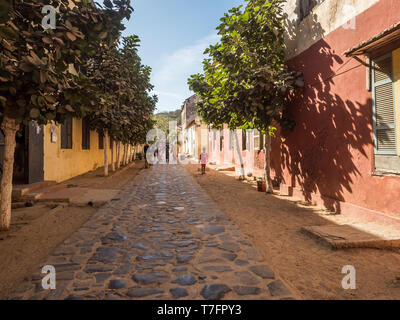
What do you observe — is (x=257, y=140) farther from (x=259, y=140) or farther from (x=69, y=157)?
(x=69, y=157)

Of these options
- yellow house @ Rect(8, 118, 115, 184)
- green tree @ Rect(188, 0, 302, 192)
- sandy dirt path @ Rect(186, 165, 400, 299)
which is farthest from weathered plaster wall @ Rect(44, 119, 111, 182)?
sandy dirt path @ Rect(186, 165, 400, 299)

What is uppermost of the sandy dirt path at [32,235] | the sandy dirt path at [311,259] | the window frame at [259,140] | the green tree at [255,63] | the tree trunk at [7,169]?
the green tree at [255,63]

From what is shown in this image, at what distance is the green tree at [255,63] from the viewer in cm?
703

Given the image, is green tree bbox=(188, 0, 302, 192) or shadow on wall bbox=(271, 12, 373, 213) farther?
green tree bbox=(188, 0, 302, 192)

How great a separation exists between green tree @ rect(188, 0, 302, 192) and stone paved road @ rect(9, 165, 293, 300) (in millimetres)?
3553

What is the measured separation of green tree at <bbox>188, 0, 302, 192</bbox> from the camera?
703cm

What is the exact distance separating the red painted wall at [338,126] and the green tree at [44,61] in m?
4.76

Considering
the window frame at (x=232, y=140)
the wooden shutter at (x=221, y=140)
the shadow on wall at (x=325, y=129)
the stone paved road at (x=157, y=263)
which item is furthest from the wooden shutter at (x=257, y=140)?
the wooden shutter at (x=221, y=140)

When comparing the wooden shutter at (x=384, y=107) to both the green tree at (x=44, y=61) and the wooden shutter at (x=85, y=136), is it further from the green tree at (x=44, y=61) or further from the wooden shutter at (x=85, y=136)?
the wooden shutter at (x=85, y=136)

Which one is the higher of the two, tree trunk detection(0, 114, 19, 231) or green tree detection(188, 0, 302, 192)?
green tree detection(188, 0, 302, 192)

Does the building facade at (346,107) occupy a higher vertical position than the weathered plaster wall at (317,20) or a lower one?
lower

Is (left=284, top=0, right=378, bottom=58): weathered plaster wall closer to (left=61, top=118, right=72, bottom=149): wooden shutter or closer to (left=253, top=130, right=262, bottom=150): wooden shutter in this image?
(left=253, top=130, right=262, bottom=150): wooden shutter
